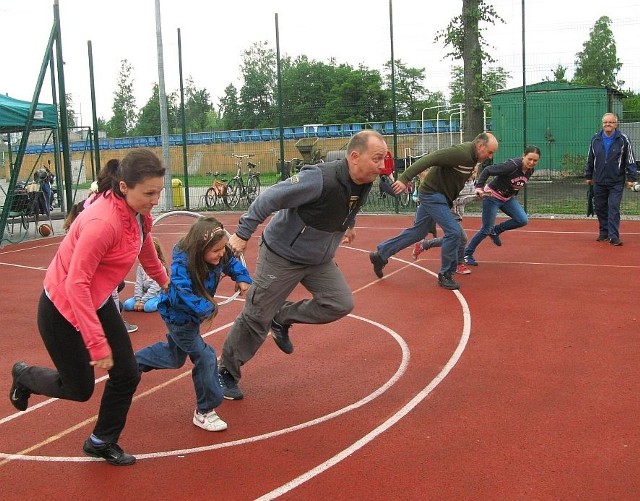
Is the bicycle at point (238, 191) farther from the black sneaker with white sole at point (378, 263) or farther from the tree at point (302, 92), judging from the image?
the black sneaker with white sole at point (378, 263)

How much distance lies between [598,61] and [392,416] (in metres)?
25.3

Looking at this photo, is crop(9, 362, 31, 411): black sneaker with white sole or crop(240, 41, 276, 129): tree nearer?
crop(9, 362, 31, 411): black sneaker with white sole

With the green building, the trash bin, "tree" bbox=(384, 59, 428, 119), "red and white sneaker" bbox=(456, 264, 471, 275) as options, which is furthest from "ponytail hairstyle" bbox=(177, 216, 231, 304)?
the green building

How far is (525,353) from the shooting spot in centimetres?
635

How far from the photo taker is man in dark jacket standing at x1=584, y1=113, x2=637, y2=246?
11.9 m

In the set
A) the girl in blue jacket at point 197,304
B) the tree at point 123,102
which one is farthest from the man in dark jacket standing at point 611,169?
the tree at point 123,102

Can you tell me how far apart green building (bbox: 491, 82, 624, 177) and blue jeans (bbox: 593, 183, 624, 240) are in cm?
1092

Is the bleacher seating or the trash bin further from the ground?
the bleacher seating

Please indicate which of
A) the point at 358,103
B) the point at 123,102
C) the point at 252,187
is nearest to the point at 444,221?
the point at 358,103

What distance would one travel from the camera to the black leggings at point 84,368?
400cm

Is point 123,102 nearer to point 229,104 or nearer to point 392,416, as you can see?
point 229,104

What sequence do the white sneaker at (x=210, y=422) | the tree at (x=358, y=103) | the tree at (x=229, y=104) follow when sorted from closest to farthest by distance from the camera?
the white sneaker at (x=210, y=422), the tree at (x=358, y=103), the tree at (x=229, y=104)

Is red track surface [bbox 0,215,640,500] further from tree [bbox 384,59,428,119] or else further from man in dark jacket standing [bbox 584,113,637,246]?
tree [bbox 384,59,428,119]

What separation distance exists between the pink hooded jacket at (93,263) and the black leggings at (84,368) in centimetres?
13
